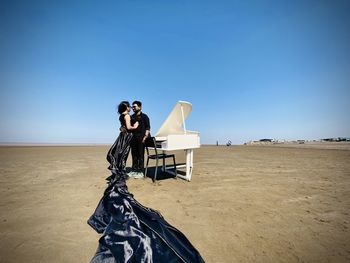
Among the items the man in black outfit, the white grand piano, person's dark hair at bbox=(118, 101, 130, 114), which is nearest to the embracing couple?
the man in black outfit

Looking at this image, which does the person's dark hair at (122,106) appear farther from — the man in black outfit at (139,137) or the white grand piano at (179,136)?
the white grand piano at (179,136)

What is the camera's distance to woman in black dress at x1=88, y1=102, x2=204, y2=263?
5.30 ft

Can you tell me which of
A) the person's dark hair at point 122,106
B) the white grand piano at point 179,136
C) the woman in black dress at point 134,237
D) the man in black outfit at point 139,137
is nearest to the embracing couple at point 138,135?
the man in black outfit at point 139,137

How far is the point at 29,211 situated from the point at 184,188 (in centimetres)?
276

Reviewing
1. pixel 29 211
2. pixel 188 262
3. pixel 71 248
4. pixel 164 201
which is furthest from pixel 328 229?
pixel 29 211

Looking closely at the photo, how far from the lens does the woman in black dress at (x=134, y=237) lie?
5.30ft

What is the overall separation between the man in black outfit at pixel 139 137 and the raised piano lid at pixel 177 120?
43cm

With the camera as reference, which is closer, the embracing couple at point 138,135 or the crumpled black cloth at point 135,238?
the crumpled black cloth at point 135,238

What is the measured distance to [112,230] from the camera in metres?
1.97

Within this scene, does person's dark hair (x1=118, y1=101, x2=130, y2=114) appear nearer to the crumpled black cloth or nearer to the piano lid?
the piano lid

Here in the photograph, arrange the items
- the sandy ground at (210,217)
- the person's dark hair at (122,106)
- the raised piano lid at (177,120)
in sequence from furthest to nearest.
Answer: the raised piano lid at (177,120) < the person's dark hair at (122,106) < the sandy ground at (210,217)

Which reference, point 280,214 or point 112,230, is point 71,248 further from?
point 280,214

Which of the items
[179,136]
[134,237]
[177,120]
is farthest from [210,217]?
[177,120]

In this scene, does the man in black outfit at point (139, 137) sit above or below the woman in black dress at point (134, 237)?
above
